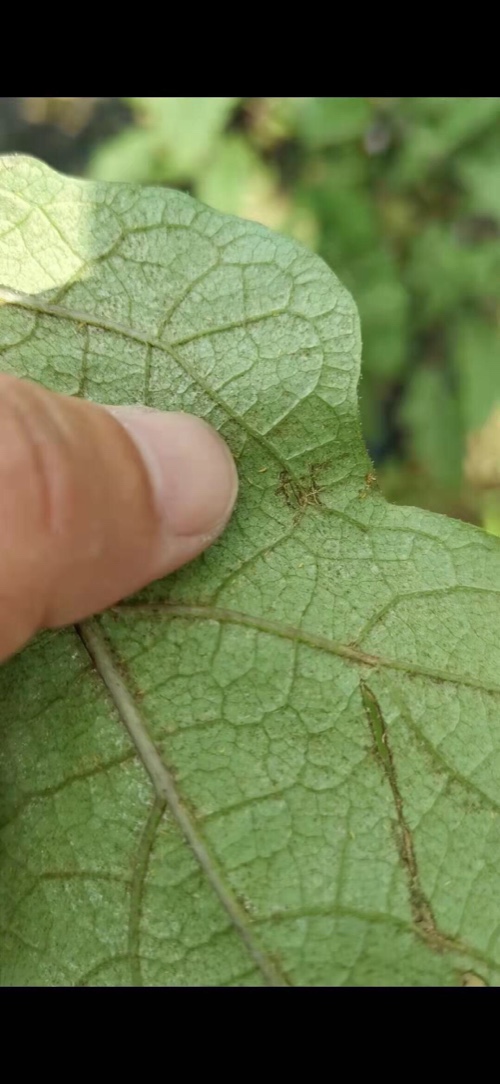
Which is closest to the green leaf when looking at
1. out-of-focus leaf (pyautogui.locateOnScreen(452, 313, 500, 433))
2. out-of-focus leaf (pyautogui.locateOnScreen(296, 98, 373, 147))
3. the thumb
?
the thumb

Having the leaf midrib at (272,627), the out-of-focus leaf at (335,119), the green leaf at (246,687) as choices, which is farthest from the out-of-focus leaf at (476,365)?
the leaf midrib at (272,627)

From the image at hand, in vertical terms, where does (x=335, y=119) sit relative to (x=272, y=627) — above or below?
above

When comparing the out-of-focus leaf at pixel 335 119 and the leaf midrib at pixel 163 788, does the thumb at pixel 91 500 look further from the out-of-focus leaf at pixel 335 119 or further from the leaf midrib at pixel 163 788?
the out-of-focus leaf at pixel 335 119

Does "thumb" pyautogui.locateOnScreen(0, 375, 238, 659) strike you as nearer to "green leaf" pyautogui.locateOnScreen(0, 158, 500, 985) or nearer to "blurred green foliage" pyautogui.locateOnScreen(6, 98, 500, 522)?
"green leaf" pyautogui.locateOnScreen(0, 158, 500, 985)

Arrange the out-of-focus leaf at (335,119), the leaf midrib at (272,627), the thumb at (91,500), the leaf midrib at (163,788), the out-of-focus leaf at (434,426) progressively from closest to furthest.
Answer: the thumb at (91,500)
the leaf midrib at (163,788)
the leaf midrib at (272,627)
the out-of-focus leaf at (335,119)
the out-of-focus leaf at (434,426)

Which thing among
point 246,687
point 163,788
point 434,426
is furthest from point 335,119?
point 163,788

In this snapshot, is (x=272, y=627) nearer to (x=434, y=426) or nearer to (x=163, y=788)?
(x=163, y=788)

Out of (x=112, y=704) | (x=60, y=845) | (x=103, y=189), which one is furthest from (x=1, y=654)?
(x=103, y=189)
